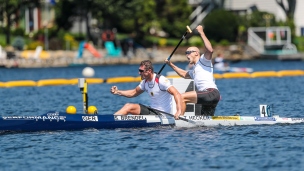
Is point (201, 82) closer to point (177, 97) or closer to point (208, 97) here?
point (208, 97)

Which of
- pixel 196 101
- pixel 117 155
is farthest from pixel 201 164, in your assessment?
pixel 196 101

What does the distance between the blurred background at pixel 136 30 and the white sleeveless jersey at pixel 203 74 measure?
38338mm

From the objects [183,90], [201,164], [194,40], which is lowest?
[201,164]

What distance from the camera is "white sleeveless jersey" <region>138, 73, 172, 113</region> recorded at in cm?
1991

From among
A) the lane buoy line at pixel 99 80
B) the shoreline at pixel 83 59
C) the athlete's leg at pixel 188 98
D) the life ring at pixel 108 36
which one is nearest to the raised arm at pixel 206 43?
the athlete's leg at pixel 188 98

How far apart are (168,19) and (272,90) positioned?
129ft

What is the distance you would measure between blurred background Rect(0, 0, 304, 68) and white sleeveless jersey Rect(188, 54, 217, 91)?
38338 millimetres

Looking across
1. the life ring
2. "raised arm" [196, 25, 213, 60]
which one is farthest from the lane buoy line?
the life ring

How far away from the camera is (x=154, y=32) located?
75.4 metres

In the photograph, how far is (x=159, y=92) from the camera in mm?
20109

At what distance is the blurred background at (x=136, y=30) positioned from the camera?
62.3 metres

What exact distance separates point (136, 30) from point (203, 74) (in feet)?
169

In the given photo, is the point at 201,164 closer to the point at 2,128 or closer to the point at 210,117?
the point at 210,117

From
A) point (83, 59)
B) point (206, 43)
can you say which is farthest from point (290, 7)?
point (206, 43)
